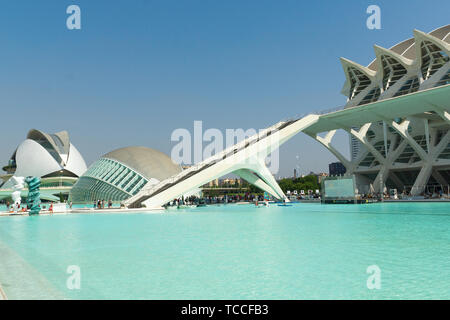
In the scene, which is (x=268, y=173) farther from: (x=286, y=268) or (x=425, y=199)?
(x=286, y=268)

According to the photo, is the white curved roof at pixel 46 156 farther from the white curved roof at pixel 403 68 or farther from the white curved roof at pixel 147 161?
the white curved roof at pixel 403 68

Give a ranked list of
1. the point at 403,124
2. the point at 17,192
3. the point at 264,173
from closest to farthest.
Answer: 1. the point at 17,192
2. the point at 264,173
3. the point at 403,124

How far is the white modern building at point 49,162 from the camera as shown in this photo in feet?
221

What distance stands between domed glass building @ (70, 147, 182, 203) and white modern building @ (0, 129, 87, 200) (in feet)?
109

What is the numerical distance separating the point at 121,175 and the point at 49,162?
41.3m

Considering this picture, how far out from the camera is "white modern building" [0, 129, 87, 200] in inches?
2653

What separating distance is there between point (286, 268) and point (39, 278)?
374cm

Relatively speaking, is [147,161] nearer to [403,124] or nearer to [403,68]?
[403,124]

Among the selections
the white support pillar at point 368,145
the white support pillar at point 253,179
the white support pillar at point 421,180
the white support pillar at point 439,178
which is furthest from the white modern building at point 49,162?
the white support pillar at point 439,178

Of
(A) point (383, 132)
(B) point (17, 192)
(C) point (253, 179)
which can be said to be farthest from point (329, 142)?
(B) point (17, 192)

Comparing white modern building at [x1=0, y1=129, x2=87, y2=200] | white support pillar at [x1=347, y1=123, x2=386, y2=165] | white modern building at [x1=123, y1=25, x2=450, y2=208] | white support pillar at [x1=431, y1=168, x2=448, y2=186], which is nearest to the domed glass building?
white modern building at [x1=123, y1=25, x2=450, y2=208]

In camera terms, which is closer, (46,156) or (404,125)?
(404,125)

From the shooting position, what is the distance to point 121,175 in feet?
110

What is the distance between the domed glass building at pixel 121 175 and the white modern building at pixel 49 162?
33101 mm
